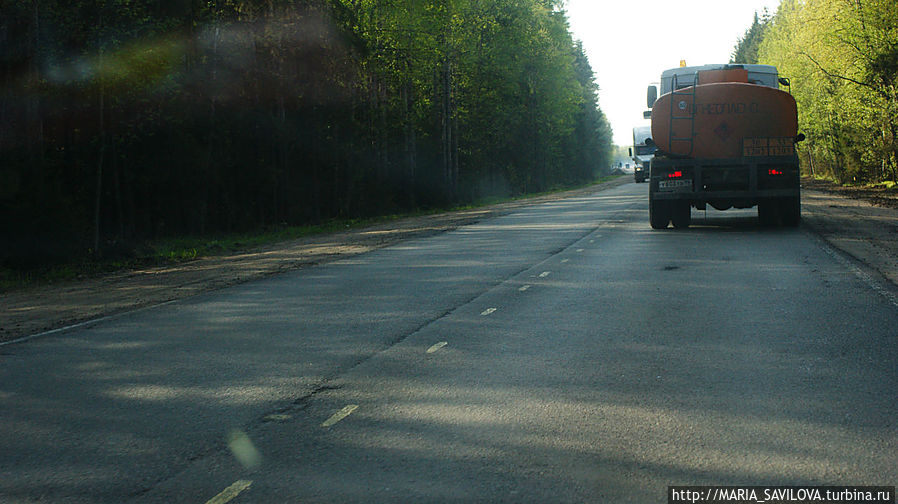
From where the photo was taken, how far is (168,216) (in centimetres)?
2497

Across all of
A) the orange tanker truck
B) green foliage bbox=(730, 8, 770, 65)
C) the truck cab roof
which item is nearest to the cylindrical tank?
the orange tanker truck

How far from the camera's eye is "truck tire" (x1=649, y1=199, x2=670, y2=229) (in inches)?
726

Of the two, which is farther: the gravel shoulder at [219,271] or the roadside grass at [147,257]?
the roadside grass at [147,257]

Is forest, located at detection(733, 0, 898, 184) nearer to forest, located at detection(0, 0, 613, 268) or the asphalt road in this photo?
forest, located at detection(0, 0, 613, 268)

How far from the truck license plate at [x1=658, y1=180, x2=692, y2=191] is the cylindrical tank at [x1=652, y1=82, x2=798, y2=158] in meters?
0.58

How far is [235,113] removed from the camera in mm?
27453

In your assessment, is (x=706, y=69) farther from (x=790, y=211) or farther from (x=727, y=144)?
(x=790, y=211)

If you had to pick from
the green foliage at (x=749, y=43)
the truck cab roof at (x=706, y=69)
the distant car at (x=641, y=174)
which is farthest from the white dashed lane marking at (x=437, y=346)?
the green foliage at (x=749, y=43)

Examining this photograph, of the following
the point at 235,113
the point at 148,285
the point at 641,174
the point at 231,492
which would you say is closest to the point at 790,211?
the point at 148,285

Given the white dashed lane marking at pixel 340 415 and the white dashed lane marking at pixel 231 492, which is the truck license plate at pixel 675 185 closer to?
the white dashed lane marking at pixel 340 415

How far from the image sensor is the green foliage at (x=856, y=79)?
118 feet

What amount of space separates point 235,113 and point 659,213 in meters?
15.1

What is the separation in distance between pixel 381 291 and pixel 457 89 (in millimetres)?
38880

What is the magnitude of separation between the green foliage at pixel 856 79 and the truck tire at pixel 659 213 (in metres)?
23.0
